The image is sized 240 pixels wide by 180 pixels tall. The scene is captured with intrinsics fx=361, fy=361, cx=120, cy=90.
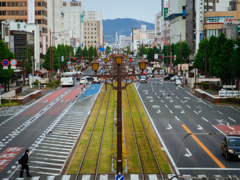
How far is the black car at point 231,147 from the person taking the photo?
22688 mm

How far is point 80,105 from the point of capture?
5016cm

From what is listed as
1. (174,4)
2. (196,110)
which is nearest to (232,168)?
(196,110)

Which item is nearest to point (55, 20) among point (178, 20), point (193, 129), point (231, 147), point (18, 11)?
point (18, 11)

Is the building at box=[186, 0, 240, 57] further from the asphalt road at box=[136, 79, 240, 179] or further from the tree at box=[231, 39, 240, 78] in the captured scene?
the asphalt road at box=[136, 79, 240, 179]

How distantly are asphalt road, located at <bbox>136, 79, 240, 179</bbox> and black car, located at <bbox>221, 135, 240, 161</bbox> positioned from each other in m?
0.44

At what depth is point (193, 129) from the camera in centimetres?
3325

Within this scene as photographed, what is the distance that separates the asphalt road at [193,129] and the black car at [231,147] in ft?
1.43

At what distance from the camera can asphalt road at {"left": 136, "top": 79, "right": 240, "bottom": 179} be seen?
21.8 m

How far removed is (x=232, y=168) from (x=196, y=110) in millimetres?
23939

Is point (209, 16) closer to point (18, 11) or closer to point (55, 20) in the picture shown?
point (18, 11)

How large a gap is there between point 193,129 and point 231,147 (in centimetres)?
1027

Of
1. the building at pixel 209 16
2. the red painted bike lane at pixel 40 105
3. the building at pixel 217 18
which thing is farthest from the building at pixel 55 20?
the red painted bike lane at pixel 40 105

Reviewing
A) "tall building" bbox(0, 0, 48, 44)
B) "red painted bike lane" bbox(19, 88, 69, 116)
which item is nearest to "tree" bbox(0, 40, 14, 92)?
"red painted bike lane" bbox(19, 88, 69, 116)

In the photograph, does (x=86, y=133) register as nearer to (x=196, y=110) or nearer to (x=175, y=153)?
(x=175, y=153)
